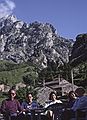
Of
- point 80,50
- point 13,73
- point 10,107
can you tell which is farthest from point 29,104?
point 13,73

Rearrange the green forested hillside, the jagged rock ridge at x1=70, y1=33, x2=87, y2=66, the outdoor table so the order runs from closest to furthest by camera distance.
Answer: the outdoor table < the jagged rock ridge at x1=70, y1=33, x2=87, y2=66 < the green forested hillside

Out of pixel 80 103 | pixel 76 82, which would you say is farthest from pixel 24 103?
pixel 76 82

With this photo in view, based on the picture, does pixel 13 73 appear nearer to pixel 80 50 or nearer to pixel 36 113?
pixel 80 50

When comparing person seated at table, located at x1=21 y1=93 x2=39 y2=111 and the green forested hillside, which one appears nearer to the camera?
person seated at table, located at x1=21 y1=93 x2=39 y2=111

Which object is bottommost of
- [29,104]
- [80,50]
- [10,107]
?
[10,107]

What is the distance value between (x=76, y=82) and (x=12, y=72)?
247ft

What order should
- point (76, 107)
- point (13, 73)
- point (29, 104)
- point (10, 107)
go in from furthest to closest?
1. point (13, 73)
2. point (29, 104)
3. point (10, 107)
4. point (76, 107)

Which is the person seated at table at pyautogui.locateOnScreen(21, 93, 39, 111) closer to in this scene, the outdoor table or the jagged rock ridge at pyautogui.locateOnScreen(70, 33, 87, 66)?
the outdoor table

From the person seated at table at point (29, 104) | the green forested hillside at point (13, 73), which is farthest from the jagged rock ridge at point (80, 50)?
the person seated at table at point (29, 104)

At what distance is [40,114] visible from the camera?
1000cm

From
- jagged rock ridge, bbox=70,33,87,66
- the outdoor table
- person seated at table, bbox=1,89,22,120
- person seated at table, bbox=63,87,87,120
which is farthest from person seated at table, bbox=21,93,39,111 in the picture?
jagged rock ridge, bbox=70,33,87,66

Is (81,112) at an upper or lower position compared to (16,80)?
lower

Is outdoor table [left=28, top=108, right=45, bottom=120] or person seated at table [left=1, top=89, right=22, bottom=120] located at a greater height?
person seated at table [left=1, top=89, right=22, bottom=120]

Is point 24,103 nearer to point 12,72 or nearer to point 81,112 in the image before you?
point 81,112
